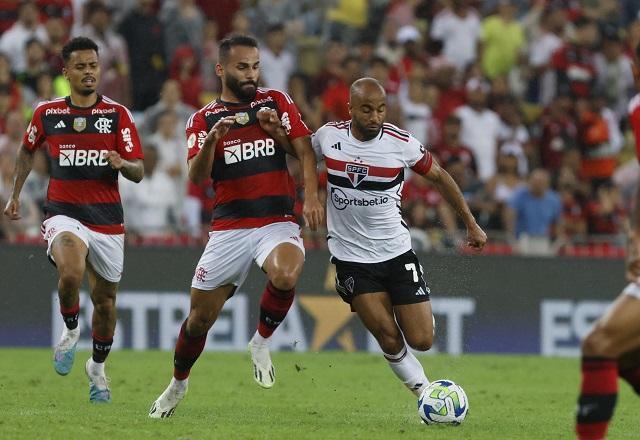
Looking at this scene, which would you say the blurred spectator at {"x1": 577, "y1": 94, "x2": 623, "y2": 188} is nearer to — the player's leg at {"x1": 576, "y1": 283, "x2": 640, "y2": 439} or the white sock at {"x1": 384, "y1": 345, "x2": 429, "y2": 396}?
the white sock at {"x1": 384, "y1": 345, "x2": 429, "y2": 396}

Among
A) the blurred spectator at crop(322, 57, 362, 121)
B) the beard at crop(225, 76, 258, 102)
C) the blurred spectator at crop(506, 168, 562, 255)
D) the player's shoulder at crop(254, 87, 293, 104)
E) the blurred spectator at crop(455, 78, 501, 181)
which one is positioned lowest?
the blurred spectator at crop(506, 168, 562, 255)

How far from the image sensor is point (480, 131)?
67.9ft

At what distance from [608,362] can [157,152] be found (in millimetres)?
12198

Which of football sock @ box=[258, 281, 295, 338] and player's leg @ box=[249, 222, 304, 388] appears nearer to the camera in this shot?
player's leg @ box=[249, 222, 304, 388]

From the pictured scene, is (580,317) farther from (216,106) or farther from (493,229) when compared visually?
(216,106)

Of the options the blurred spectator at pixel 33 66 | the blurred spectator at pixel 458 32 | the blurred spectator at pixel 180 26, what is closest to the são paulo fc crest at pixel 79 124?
the blurred spectator at pixel 33 66

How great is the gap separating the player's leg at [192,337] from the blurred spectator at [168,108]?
9.10 meters

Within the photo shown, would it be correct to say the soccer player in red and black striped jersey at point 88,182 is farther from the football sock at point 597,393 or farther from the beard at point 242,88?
the football sock at point 597,393

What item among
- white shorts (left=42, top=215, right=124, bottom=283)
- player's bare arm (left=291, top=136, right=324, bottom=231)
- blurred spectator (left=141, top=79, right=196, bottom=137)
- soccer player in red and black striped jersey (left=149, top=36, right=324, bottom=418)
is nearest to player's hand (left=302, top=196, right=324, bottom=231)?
player's bare arm (left=291, top=136, right=324, bottom=231)

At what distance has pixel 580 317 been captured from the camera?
17.7 metres

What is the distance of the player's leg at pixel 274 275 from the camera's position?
33.3ft

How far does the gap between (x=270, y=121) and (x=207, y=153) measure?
0.59 metres

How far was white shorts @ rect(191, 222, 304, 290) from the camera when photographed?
10250 mm

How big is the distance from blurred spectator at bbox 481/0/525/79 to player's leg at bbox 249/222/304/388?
42.5 feet
